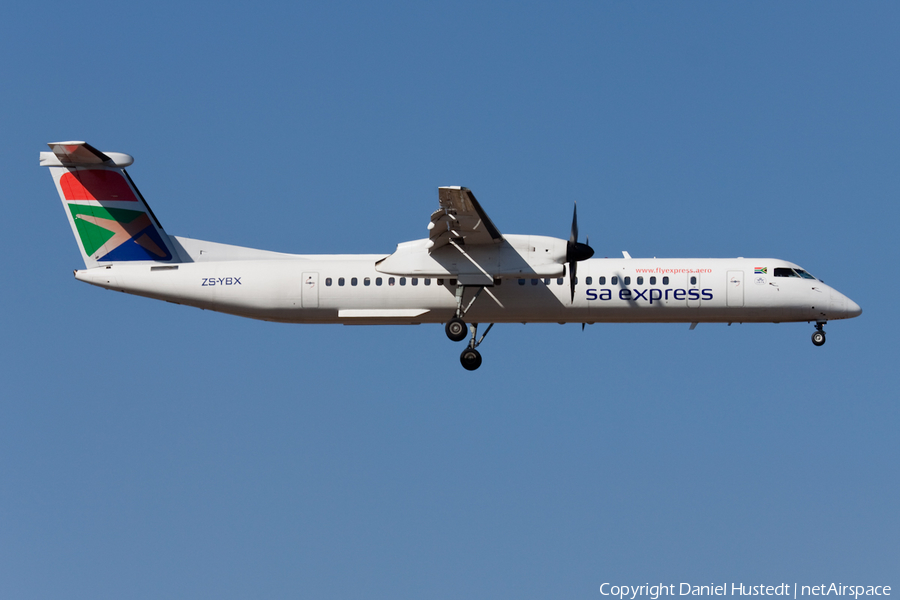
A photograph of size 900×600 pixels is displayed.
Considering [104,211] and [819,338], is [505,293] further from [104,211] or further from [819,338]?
[104,211]

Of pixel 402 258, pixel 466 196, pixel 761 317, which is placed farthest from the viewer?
pixel 761 317

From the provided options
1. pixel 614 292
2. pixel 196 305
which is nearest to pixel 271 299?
pixel 196 305

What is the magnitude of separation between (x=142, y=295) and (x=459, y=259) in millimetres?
8385

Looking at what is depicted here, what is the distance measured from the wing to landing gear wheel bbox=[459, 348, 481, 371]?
2850mm

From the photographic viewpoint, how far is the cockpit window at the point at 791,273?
26513 millimetres

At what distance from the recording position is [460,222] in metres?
24.0

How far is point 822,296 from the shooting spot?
26469 mm

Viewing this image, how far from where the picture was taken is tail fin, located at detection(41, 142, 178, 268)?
88.7 ft

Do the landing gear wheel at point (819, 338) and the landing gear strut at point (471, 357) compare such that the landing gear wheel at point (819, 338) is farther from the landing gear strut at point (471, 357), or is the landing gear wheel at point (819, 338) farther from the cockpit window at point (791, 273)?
the landing gear strut at point (471, 357)

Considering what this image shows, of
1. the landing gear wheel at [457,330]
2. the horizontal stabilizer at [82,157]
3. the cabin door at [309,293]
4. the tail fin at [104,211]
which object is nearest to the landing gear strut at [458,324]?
the landing gear wheel at [457,330]

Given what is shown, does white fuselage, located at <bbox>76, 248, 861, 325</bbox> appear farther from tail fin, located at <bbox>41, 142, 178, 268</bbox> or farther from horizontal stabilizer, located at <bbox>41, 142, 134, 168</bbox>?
horizontal stabilizer, located at <bbox>41, 142, 134, 168</bbox>

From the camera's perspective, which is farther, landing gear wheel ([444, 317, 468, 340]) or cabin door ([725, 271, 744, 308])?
cabin door ([725, 271, 744, 308])

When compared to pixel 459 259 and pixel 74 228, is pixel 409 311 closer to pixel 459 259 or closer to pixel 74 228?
pixel 459 259

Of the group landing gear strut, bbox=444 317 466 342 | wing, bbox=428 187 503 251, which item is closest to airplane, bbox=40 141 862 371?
landing gear strut, bbox=444 317 466 342
